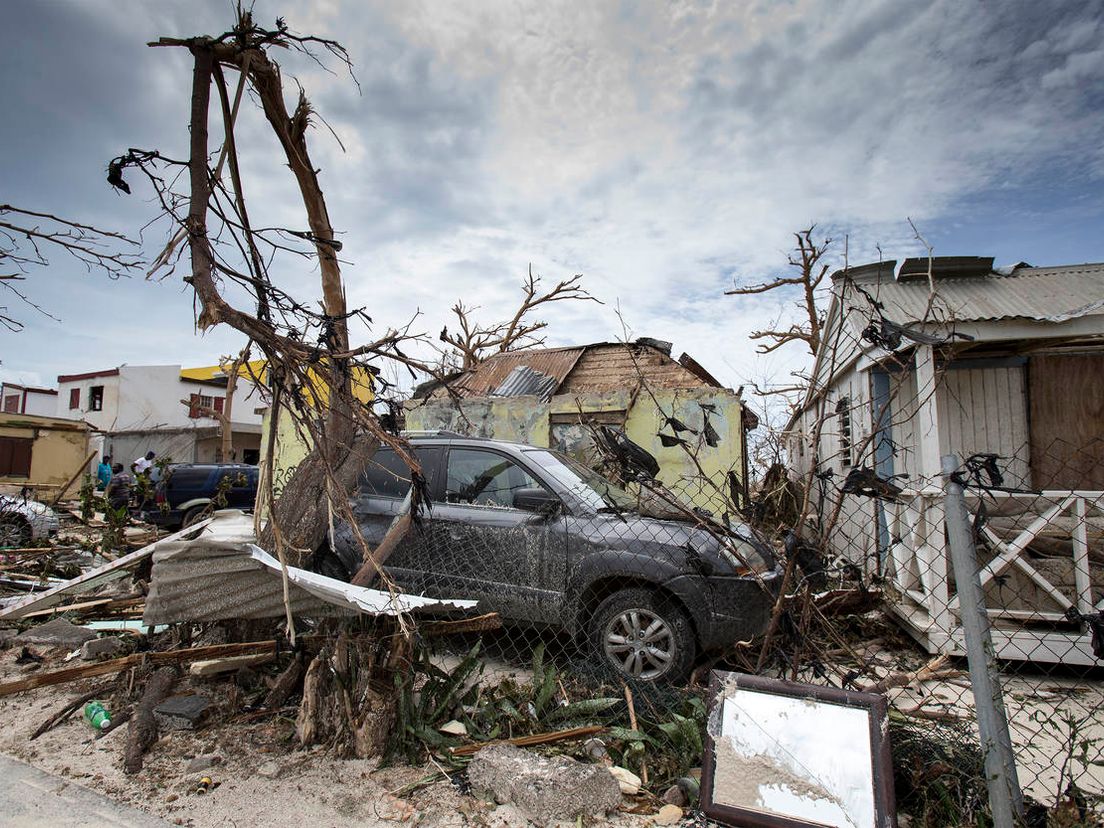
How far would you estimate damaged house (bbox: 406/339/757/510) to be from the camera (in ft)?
32.9

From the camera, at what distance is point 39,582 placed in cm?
712

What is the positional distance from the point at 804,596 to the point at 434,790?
6.33ft

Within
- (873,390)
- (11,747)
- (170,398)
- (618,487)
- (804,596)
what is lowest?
(11,747)

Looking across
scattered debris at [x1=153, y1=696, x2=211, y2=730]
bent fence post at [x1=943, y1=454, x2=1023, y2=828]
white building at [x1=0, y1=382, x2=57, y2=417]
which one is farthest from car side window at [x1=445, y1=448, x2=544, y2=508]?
white building at [x1=0, y1=382, x2=57, y2=417]

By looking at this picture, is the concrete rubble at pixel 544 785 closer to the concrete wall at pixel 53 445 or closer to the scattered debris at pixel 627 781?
the scattered debris at pixel 627 781

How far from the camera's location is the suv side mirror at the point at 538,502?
15.4ft

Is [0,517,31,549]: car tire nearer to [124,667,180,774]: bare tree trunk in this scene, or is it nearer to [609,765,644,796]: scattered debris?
[124,667,180,774]: bare tree trunk

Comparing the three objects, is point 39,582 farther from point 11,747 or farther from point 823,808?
point 823,808

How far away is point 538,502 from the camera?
15.4 feet

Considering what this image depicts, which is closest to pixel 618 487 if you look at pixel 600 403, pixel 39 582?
pixel 600 403

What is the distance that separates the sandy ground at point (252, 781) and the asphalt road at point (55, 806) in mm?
60

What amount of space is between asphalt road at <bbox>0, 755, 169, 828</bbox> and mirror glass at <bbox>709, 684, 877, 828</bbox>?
7.82 feet

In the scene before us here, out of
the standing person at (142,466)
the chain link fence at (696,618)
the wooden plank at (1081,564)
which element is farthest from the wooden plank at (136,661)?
the wooden plank at (1081,564)

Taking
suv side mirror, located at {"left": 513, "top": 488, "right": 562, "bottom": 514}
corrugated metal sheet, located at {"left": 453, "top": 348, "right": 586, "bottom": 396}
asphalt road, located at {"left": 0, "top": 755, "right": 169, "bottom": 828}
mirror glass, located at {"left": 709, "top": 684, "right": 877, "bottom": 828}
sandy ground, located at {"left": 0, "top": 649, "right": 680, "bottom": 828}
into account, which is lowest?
asphalt road, located at {"left": 0, "top": 755, "right": 169, "bottom": 828}
